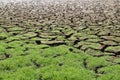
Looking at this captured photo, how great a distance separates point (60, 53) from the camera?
25.3ft

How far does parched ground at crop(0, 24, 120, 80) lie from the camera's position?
6169mm

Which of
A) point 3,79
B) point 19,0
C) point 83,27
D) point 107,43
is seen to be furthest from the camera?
point 19,0

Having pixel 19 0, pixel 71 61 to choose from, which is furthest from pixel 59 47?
pixel 19 0

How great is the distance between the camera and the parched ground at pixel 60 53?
20.2 feet

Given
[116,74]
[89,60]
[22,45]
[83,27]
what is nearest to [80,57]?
[89,60]

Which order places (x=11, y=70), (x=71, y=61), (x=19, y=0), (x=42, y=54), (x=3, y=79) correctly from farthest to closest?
(x=19, y=0), (x=42, y=54), (x=71, y=61), (x=11, y=70), (x=3, y=79)

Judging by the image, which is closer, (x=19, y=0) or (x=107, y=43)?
(x=107, y=43)

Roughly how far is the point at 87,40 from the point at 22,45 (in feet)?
7.14

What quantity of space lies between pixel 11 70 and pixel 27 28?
5.40m

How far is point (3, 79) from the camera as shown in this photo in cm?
596

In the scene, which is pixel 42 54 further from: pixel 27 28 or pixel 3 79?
pixel 27 28

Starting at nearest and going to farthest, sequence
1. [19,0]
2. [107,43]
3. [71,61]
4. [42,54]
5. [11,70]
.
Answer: [11,70] → [71,61] → [42,54] → [107,43] → [19,0]

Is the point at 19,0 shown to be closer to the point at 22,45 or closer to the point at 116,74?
the point at 22,45

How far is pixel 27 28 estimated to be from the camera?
11805 mm
